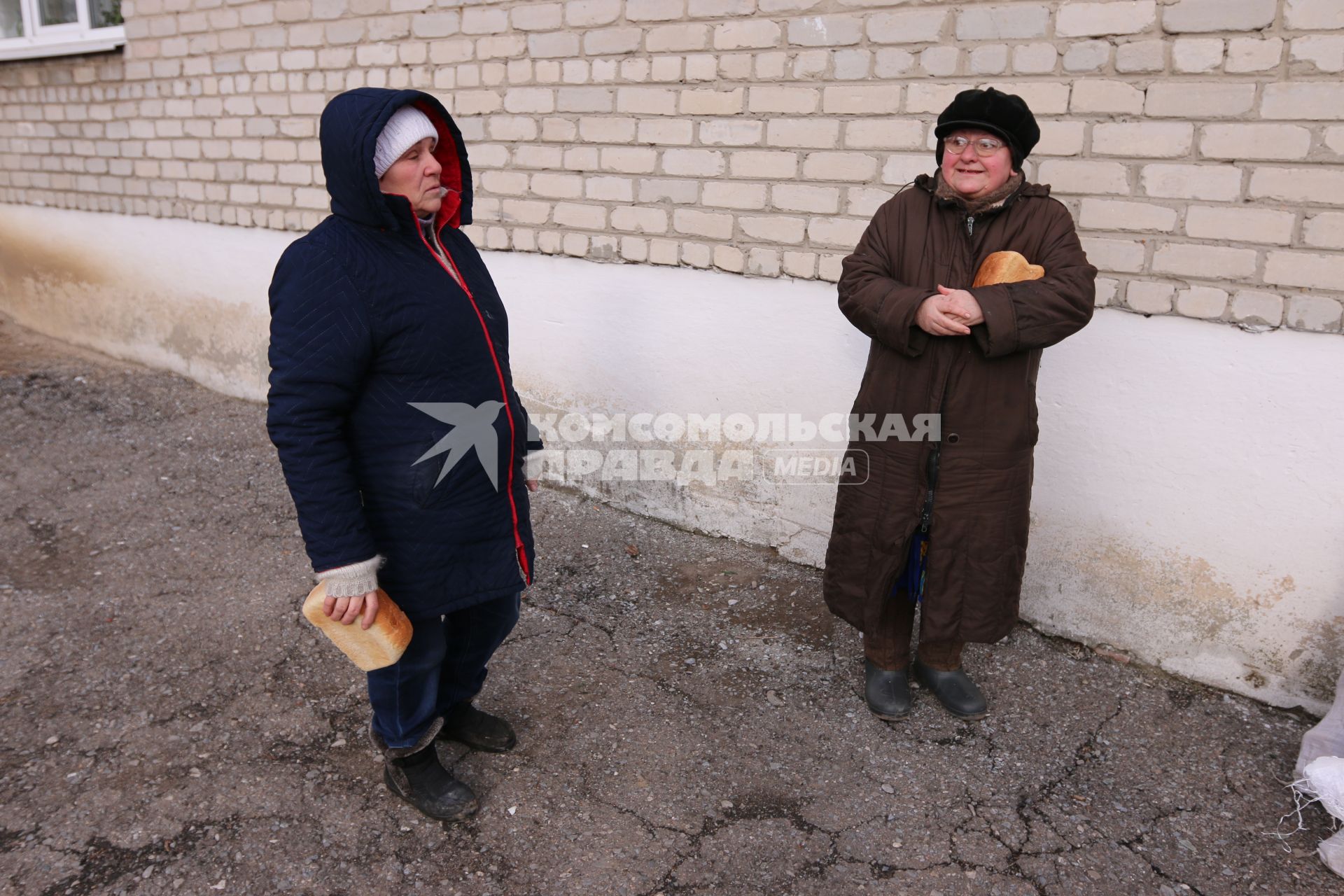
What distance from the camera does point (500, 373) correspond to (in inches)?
85.2

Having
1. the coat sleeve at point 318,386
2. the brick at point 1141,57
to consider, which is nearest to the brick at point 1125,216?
the brick at point 1141,57

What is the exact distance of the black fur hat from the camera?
2252 millimetres

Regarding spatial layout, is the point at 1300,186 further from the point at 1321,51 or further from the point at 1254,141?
the point at 1321,51

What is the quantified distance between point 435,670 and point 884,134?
7.67 feet

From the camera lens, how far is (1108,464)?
116 inches

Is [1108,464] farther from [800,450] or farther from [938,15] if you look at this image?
[938,15]

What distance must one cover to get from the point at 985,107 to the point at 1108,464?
4.36 ft

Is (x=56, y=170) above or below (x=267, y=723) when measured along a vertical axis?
above

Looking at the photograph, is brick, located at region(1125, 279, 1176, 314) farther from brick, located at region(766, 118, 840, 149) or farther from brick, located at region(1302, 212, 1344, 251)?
brick, located at region(766, 118, 840, 149)

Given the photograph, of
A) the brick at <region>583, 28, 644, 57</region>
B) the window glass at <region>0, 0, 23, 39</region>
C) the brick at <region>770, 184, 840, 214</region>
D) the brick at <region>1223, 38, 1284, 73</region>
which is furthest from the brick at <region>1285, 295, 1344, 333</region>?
the window glass at <region>0, 0, 23, 39</region>

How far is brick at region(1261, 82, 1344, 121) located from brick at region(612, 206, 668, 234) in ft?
6.94

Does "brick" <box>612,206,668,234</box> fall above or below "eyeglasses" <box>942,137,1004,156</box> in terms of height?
below

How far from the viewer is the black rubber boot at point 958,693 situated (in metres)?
2.78

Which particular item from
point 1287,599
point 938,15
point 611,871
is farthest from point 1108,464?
point 611,871
